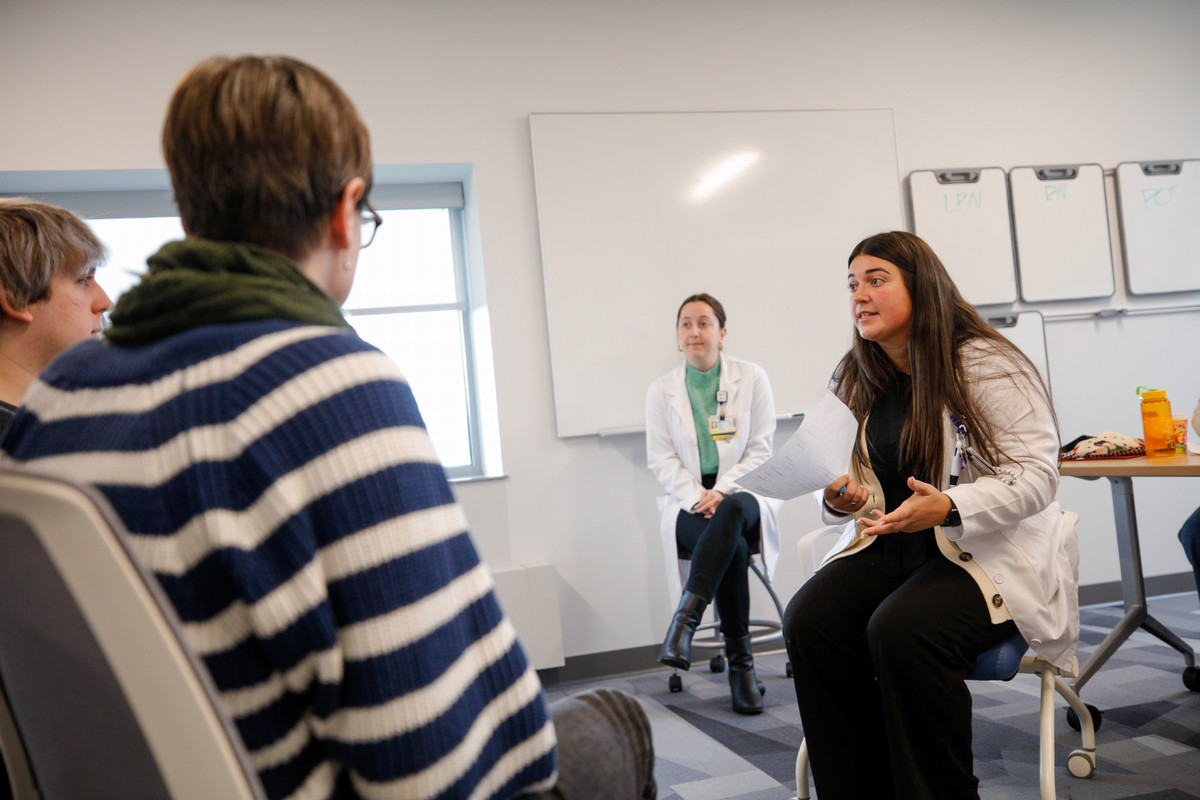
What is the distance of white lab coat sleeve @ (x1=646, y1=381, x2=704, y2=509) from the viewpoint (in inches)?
142

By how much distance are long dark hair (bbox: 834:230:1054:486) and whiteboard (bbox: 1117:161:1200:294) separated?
314 centimetres

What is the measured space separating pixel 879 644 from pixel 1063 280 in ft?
11.3

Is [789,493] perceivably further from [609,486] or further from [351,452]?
[609,486]

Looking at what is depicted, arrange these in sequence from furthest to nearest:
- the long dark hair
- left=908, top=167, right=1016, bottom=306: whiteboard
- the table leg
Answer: left=908, top=167, right=1016, bottom=306: whiteboard < the table leg < the long dark hair

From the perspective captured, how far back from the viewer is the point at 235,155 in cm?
76

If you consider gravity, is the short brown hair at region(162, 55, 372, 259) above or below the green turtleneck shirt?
above

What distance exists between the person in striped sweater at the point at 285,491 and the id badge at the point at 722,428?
116 inches

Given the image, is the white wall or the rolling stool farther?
the white wall

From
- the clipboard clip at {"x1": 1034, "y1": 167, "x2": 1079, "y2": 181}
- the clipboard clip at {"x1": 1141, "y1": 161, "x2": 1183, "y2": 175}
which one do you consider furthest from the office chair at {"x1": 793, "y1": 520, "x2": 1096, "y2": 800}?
the clipboard clip at {"x1": 1141, "y1": 161, "x2": 1183, "y2": 175}

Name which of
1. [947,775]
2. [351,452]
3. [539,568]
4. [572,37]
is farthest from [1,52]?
[947,775]

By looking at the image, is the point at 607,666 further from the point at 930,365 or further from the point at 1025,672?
the point at 930,365

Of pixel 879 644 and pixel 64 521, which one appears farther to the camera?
pixel 879 644

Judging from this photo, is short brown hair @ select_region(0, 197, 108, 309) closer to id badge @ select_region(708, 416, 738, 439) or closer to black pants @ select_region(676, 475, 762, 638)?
black pants @ select_region(676, 475, 762, 638)

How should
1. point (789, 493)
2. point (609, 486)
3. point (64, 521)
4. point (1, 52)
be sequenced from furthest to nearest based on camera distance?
point (609, 486)
point (1, 52)
point (789, 493)
point (64, 521)
